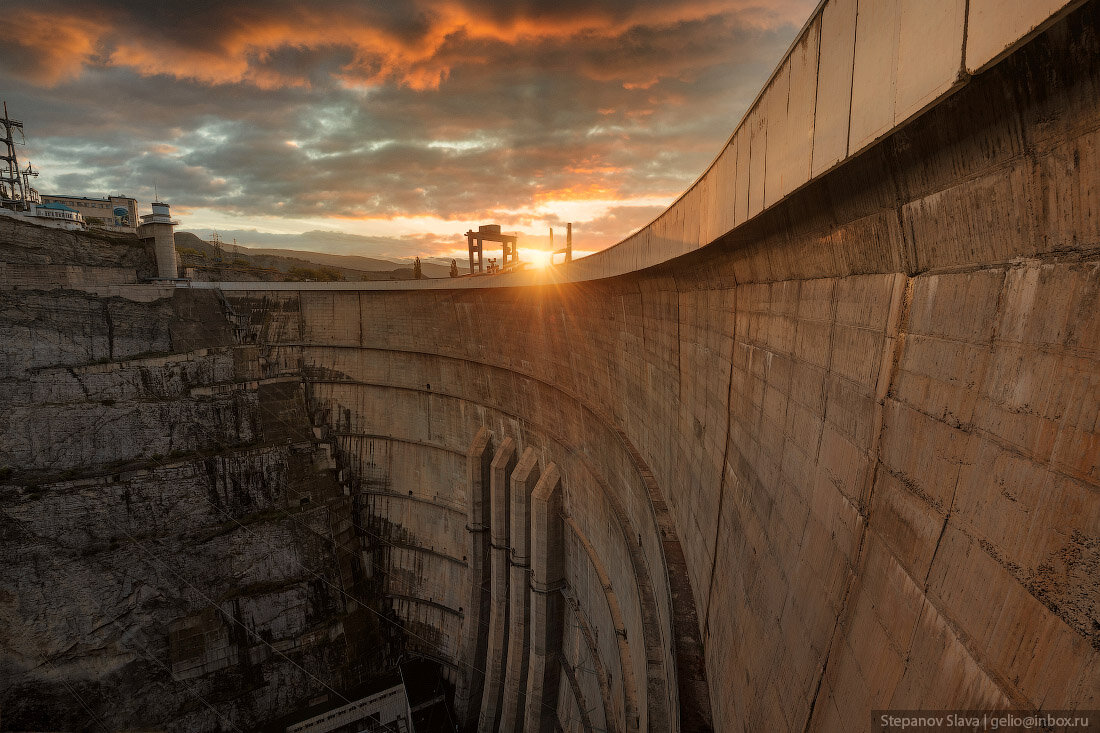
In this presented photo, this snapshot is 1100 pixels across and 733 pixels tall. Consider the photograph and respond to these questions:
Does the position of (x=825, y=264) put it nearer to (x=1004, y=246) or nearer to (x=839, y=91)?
(x=839, y=91)

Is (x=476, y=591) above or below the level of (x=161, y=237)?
below

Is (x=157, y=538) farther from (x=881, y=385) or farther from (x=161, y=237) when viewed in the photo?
(x=881, y=385)

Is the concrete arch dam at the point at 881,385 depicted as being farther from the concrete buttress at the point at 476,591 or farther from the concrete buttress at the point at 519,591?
the concrete buttress at the point at 476,591

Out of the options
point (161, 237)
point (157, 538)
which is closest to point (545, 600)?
point (157, 538)

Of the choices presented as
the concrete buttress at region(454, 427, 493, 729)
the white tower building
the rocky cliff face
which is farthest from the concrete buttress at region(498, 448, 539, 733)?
the white tower building

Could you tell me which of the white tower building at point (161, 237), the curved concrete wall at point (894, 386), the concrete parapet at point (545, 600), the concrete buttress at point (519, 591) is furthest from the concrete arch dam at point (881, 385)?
the white tower building at point (161, 237)

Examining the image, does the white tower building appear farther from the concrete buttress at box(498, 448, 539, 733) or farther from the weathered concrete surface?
the concrete buttress at box(498, 448, 539, 733)
